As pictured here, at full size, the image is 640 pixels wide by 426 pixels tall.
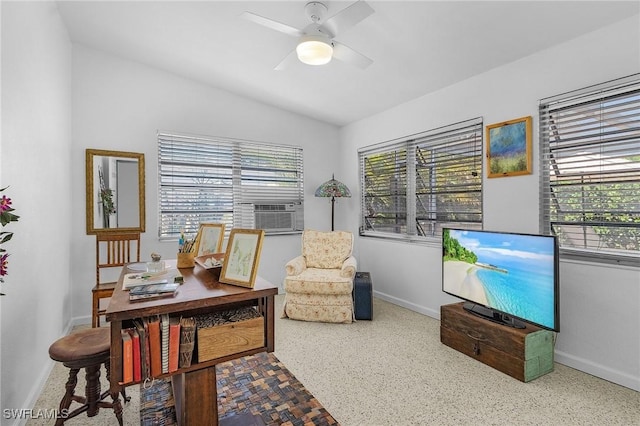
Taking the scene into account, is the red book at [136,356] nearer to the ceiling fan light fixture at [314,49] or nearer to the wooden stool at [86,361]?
the wooden stool at [86,361]

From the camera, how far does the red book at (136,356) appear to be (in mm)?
1220

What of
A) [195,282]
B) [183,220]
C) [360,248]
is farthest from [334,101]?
[195,282]

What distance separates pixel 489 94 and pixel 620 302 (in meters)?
1.90

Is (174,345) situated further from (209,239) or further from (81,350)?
(209,239)

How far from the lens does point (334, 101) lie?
3.98 metres

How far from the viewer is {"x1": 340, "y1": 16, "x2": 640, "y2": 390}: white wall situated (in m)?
2.18

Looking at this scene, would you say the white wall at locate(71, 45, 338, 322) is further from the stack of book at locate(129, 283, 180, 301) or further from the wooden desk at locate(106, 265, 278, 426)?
the stack of book at locate(129, 283, 180, 301)

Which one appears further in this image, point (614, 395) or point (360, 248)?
point (360, 248)

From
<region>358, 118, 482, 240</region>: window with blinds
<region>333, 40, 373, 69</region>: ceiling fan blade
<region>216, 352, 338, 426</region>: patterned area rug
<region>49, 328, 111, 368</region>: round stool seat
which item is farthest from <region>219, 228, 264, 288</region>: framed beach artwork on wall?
<region>358, 118, 482, 240</region>: window with blinds

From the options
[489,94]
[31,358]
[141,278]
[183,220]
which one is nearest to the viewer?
[141,278]

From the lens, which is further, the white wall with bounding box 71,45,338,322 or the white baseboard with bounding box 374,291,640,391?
the white wall with bounding box 71,45,338,322

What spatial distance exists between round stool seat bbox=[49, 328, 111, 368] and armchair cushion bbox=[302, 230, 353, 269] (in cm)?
243

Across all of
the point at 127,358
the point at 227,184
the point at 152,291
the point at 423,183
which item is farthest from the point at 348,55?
the point at 227,184

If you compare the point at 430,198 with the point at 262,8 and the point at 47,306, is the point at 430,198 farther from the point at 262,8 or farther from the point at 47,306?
the point at 47,306
